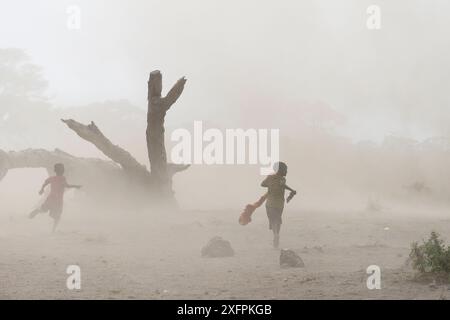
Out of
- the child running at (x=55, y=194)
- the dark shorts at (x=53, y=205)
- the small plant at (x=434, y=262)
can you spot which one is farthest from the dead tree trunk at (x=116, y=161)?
the small plant at (x=434, y=262)

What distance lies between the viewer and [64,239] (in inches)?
522

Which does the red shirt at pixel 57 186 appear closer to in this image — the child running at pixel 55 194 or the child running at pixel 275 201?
the child running at pixel 55 194

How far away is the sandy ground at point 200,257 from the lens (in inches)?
291

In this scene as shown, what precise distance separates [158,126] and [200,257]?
7783 millimetres

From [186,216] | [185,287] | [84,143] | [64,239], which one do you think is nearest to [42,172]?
[84,143]

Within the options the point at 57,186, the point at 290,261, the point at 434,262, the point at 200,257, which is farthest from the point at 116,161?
the point at 434,262

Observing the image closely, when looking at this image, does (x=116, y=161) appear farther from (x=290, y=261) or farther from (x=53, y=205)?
(x=290, y=261)

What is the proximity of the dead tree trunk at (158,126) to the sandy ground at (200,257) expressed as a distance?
1.62 meters

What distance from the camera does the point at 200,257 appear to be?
435 inches

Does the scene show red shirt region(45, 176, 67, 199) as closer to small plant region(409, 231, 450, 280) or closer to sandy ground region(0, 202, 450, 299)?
sandy ground region(0, 202, 450, 299)
